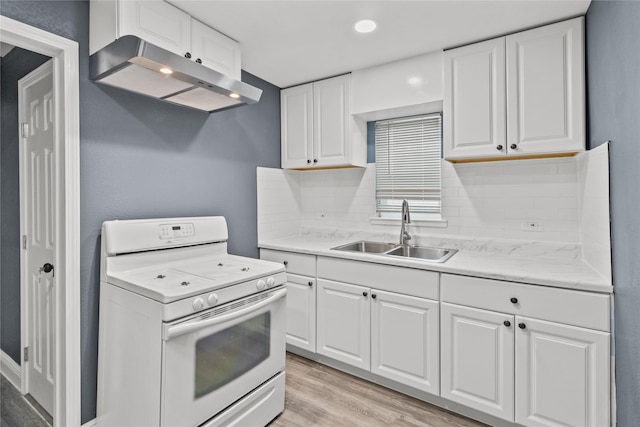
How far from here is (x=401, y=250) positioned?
2.69 m

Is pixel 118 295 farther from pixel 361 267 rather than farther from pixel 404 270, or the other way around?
pixel 404 270

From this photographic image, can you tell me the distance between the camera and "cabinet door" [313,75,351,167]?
2811 millimetres

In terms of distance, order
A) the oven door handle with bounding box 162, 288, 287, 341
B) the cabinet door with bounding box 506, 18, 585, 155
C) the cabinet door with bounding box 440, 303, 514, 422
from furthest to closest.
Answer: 1. the cabinet door with bounding box 506, 18, 585, 155
2. the cabinet door with bounding box 440, 303, 514, 422
3. the oven door handle with bounding box 162, 288, 287, 341

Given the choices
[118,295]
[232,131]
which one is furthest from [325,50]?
[118,295]

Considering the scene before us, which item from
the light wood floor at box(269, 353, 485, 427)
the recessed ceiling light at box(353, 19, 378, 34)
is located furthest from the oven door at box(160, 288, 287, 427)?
the recessed ceiling light at box(353, 19, 378, 34)

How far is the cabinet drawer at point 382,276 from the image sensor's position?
6.68ft

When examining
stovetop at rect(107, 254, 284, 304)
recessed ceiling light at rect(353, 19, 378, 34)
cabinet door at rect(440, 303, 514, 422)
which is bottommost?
cabinet door at rect(440, 303, 514, 422)

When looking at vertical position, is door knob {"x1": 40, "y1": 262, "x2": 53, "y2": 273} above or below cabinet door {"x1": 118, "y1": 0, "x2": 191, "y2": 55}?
below

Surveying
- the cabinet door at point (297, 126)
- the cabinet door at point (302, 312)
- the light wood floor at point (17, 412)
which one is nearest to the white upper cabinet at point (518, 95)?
the cabinet door at point (297, 126)

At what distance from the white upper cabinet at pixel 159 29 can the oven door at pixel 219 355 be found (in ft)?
4.82

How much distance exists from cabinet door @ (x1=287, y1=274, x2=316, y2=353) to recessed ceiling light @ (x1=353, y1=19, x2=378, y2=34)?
1.79 m

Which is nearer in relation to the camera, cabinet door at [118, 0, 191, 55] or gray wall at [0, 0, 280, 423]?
cabinet door at [118, 0, 191, 55]

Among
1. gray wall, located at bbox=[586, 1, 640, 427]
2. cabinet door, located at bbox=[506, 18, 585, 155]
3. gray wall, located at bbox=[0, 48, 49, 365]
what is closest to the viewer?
gray wall, located at bbox=[586, 1, 640, 427]

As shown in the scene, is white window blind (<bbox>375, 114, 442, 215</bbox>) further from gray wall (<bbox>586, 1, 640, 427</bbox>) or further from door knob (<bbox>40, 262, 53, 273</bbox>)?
door knob (<bbox>40, 262, 53, 273</bbox>)
